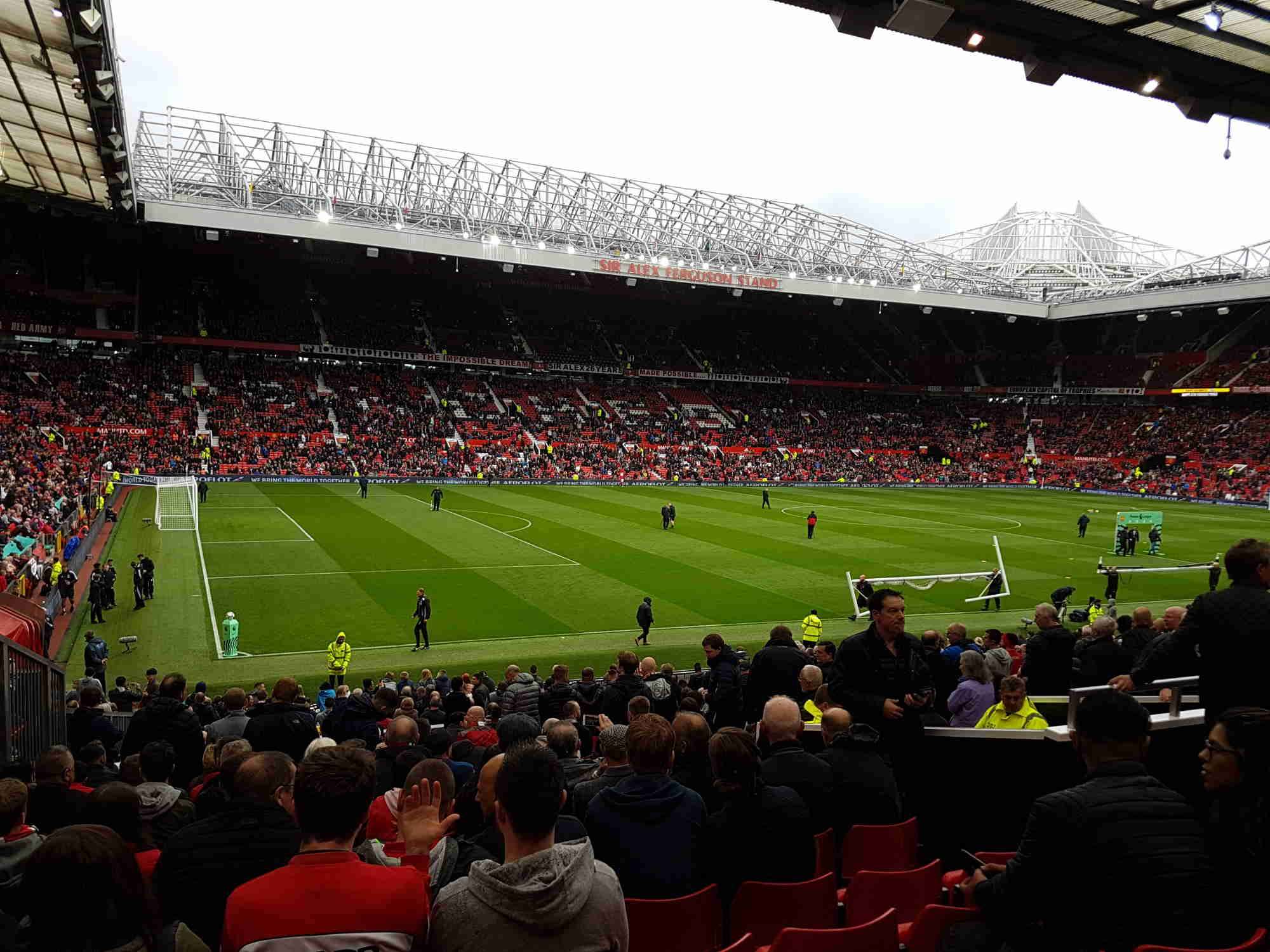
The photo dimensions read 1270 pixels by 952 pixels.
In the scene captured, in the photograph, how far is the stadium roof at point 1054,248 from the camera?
264 feet

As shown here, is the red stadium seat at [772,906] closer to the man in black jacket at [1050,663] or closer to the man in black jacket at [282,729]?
the man in black jacket at [282,729]

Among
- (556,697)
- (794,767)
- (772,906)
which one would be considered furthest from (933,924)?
(556,697)

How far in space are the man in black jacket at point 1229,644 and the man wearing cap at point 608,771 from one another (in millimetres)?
2815

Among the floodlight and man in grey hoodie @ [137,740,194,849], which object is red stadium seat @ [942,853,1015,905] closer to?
man in grey hoodie @ [137,740,194,849]

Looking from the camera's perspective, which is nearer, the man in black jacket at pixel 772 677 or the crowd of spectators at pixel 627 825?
the crowd of spectators at pixel 627 825

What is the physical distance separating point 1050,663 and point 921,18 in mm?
6653

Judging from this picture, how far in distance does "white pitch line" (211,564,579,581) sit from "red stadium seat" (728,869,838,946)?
22.1 m

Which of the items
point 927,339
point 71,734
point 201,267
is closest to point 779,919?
point 71,734

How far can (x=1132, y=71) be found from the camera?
6.14m

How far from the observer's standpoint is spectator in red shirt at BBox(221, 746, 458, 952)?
8.04 ft

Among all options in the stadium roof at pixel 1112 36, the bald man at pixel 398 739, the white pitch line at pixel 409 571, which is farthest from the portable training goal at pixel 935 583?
the bald man at pixel 398 739

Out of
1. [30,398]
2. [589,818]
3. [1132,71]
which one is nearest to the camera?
[589,818]

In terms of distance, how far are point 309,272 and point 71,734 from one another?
198 ft

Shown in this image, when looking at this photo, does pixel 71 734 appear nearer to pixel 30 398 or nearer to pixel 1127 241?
pixel 30 398
